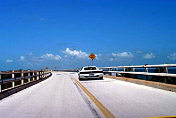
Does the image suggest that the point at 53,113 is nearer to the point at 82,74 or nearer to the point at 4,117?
the point at 4,117

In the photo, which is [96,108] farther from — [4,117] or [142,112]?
[4,117]

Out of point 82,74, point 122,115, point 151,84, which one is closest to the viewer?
point 122,115

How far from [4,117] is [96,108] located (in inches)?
105

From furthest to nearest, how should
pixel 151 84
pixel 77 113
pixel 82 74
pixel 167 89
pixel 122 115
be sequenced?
pixel 82 74 → pixel 151 84 → pixel 167 89 → pixel 77 113 → pixel 122 115

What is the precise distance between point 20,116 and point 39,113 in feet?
1.81

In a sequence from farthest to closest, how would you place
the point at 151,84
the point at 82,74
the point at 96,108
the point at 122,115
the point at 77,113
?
the point at 82,74
the point at 151,84
the point at 96,108
the point at 77,113
the point at 122,115

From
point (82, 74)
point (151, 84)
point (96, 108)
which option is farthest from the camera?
point (82, 74)

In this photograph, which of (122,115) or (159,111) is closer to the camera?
(122,115)

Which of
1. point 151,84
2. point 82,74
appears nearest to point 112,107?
point 151,84

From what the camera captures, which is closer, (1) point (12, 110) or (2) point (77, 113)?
(2) point (77, 113)

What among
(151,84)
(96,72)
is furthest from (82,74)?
(151,84)

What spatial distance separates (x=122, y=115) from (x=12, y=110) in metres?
3.45

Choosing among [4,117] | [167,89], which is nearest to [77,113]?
[4,117]

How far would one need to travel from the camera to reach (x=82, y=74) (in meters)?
20.5
